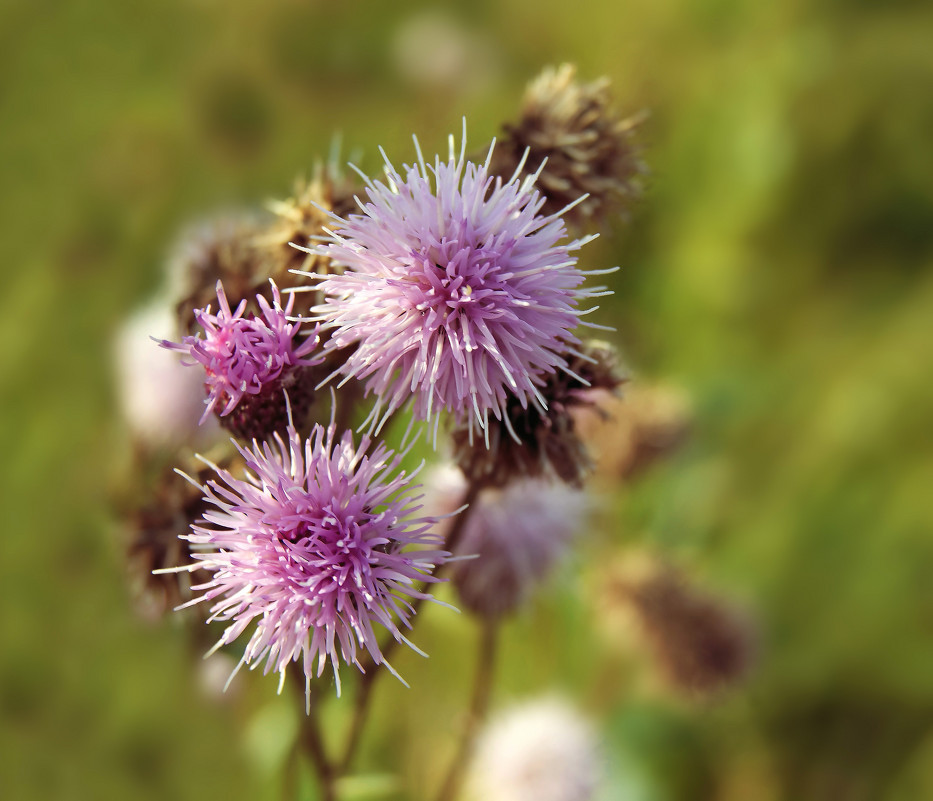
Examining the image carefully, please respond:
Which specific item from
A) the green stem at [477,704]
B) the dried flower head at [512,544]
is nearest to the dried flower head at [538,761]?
the green stem at [477,704]

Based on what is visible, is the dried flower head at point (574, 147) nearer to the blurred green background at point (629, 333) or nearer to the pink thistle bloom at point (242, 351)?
the pink thistle bloom at point (242, 351)

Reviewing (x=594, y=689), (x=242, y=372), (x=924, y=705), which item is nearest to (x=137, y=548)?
(x=242, y=372)

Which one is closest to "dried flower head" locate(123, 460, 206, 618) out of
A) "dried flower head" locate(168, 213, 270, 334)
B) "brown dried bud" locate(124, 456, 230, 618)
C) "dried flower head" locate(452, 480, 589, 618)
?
"brown dried bud" locate(124, 456, 230, 618)

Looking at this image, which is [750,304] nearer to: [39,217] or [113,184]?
[113,184]

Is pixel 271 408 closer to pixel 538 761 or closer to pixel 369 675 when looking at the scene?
→ pixel 369 675

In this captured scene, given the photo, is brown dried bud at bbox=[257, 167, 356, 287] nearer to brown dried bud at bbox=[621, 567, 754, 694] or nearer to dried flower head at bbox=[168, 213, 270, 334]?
dried flower head at bbox=[168, 213, 270, 334]
